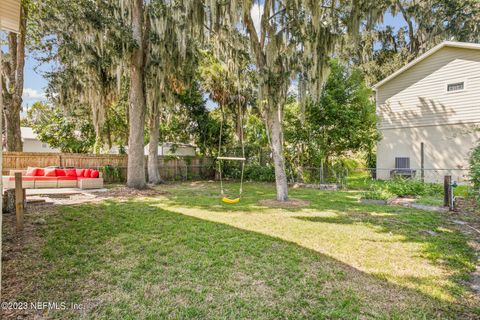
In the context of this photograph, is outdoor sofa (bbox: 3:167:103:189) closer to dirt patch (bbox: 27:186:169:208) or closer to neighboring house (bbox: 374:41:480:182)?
dirt patch (bbox: 27:186:169:208)

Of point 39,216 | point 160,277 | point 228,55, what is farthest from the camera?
point 228,55

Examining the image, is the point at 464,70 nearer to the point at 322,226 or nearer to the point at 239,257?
the point at 322,226

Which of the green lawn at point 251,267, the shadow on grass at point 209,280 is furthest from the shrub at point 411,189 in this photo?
the shadow on grass at point 209,280

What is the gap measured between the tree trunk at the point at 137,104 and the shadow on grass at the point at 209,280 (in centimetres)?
541

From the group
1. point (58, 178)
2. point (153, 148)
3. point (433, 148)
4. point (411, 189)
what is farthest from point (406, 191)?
point (58, 178)

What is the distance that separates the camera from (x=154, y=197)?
28.2 feet

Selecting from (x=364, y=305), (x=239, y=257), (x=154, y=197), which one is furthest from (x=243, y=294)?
(x=154, y=197)

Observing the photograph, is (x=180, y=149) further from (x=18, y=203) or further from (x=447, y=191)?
(x=447, y=191)

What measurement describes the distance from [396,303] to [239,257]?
6.05 feet

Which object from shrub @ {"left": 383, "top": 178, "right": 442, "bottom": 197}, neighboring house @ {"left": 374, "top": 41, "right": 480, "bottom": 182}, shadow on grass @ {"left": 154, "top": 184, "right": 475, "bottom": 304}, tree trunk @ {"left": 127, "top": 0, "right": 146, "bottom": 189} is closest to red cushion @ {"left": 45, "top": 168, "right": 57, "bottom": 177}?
tree trunk @ {"left": 127, "top": 0, "right": 146, "bottom": 189}

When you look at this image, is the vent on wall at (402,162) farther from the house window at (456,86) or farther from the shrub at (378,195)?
the shrub at (378,195)

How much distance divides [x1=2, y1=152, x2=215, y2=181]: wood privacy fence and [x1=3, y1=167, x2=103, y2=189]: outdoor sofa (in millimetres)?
2043

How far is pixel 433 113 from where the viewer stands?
11.1 metres

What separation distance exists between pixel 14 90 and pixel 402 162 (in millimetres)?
17978
